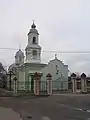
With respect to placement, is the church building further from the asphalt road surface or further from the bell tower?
the asphalt road surface

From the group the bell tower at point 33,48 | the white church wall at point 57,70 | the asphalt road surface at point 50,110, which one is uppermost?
the bell tower at point 33,48

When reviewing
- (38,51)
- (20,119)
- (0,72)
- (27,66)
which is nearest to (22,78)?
(27,66)

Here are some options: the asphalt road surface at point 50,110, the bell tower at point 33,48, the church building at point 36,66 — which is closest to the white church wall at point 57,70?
the church building at point 36,66

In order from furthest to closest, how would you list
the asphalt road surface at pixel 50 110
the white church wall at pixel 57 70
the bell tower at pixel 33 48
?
1. the bell tower at pixel 33 48
2. the white church wall at pixel 57 70
3. the asphalt road surface at pixel 50 110

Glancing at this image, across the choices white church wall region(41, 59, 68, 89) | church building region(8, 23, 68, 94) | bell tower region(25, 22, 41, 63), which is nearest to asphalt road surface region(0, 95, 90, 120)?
church building region(8, 23, 68, 94)

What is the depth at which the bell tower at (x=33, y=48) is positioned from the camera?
51.2m

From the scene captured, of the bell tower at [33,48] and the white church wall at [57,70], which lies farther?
the bell tower at [33,48]

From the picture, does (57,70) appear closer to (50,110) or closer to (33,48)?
(33,48)

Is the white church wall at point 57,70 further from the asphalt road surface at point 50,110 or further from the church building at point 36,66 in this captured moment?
the asphalt road surface at point 50,110

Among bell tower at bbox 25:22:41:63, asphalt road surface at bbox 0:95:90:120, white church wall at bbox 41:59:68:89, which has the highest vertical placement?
bell tower at bbox 25:22:41:63

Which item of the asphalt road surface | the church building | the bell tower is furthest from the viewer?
the bell tower

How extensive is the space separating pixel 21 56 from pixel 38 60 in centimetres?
1411

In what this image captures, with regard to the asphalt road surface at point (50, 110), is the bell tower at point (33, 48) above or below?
above

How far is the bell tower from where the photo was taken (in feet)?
168
